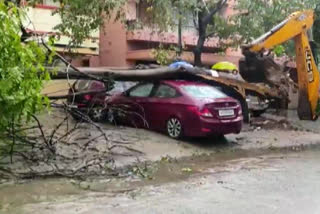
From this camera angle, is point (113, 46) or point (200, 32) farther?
point (113, 46)

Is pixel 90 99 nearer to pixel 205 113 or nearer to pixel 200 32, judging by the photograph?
pixel 205 113

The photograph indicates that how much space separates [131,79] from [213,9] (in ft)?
26.2

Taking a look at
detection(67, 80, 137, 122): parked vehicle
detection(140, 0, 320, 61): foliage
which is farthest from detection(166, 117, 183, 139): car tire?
detection(140, 0, 320, 61): foliage

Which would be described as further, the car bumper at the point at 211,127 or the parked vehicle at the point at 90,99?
the car bumper at the point at 211,127

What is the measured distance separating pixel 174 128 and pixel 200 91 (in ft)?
3.85

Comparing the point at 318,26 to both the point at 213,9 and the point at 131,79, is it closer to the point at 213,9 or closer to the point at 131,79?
the point at 213,9

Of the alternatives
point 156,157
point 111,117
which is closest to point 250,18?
point 111,117

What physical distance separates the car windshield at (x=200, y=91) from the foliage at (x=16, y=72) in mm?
4811

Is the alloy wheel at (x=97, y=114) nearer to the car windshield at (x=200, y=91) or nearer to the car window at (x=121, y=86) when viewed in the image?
the car window at (x=121, y=86)

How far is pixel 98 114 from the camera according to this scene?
1298 cm

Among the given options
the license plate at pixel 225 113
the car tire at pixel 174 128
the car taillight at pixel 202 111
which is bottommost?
the car tire at pixel 174 128

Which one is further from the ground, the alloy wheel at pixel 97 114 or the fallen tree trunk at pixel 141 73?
the fallen tree trunk at pixel 141 73

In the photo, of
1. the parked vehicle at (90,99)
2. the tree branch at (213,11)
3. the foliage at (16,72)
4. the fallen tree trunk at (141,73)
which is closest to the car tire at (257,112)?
the tree branch at (213,11)

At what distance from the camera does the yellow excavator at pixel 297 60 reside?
51.8 feet
